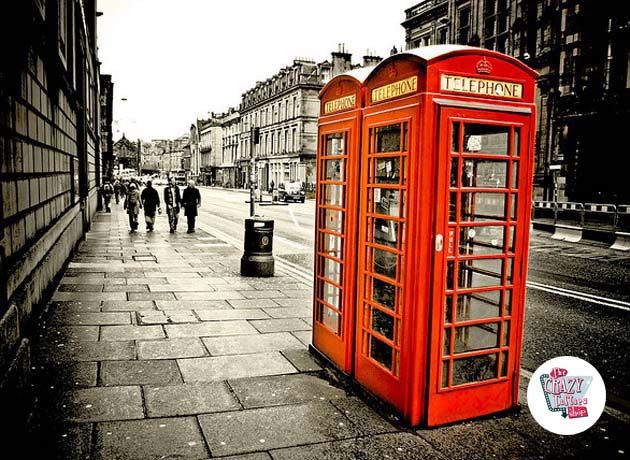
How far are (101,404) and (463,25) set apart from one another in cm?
3855

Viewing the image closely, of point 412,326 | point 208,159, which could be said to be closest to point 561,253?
point 412,326

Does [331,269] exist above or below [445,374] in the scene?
above

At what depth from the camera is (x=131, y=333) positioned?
6.39m

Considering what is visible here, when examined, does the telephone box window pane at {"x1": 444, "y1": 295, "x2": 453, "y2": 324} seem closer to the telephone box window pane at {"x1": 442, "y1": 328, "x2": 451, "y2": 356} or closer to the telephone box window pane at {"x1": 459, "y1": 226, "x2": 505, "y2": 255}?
the telephone box window pane at {"x1": 442, "y1": 328, "x2": 451, "y2": 356}

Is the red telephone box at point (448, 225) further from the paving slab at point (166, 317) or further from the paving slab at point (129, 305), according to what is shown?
the paving slab at point (129, 305)

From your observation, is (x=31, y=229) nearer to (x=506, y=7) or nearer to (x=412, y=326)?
(x=412, y=326)

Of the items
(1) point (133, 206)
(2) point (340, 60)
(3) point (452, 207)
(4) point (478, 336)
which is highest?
(2) point (340, 60)

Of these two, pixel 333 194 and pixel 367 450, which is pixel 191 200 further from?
pixel 367 450

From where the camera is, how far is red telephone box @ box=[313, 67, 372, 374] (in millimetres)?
4848

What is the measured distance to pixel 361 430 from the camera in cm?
405

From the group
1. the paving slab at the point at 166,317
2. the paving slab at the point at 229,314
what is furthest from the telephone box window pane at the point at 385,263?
the paving slab at the point at 166,317

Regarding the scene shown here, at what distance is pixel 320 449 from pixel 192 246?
11.9m

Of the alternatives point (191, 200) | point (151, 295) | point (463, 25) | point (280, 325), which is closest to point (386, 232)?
point (280, 325)

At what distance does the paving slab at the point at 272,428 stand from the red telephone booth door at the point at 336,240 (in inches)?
33.6
